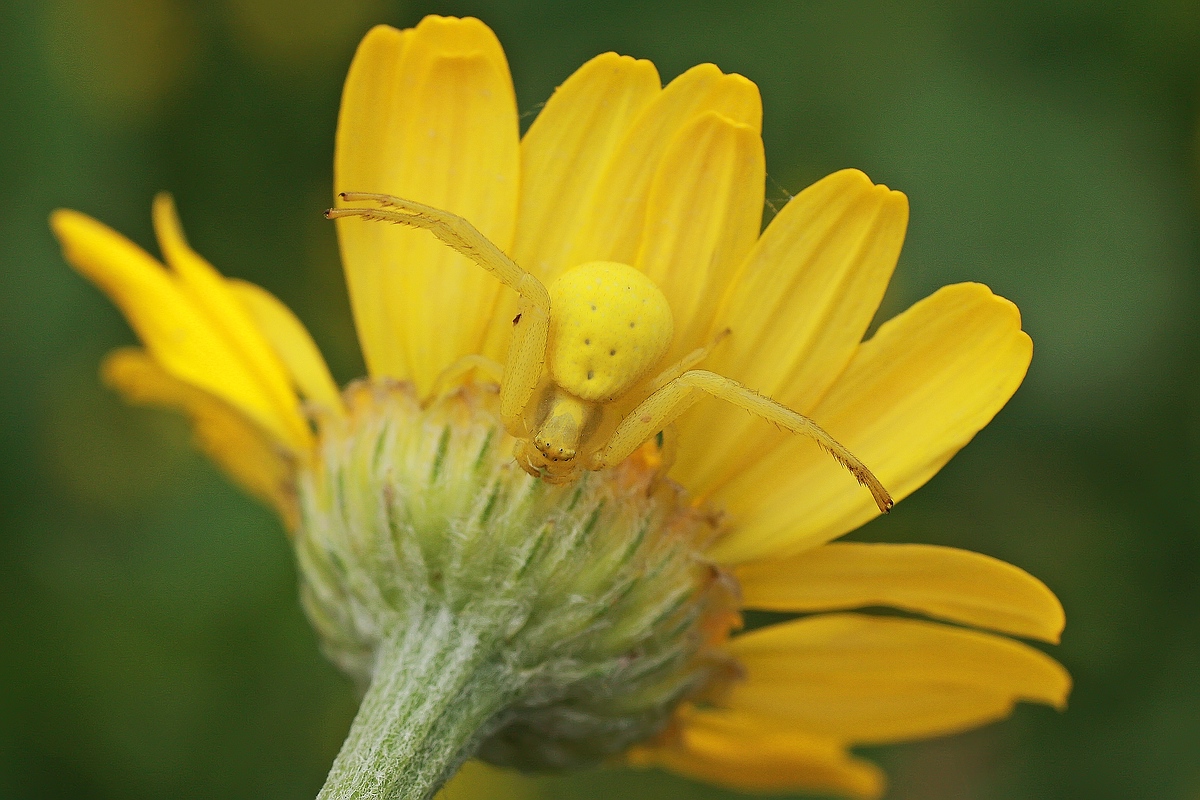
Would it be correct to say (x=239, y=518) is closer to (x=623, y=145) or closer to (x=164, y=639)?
(x=164, y=639)

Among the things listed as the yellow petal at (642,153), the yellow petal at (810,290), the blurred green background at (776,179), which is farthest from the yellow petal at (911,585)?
the blurred green background at (776,179)

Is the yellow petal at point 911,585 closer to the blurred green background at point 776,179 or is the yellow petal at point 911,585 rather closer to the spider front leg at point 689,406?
the spider front leg at point 689,406

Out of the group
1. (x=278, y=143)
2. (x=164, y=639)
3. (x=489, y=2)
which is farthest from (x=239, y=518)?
(x=489, y=2)

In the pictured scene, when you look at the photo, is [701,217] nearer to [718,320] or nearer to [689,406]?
[718,320]

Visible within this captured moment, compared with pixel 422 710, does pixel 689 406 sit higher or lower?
higher

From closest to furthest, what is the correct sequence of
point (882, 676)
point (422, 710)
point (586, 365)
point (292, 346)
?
point (422, 710), point (586, 365), point (882, 676), point (292, 346)

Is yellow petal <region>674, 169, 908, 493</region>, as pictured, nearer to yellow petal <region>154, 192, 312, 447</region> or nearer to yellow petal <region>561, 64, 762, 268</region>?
yellow petal <region>561, 64, 762, 268</region>

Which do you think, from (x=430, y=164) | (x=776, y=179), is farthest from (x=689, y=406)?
(x=776, y=179)
